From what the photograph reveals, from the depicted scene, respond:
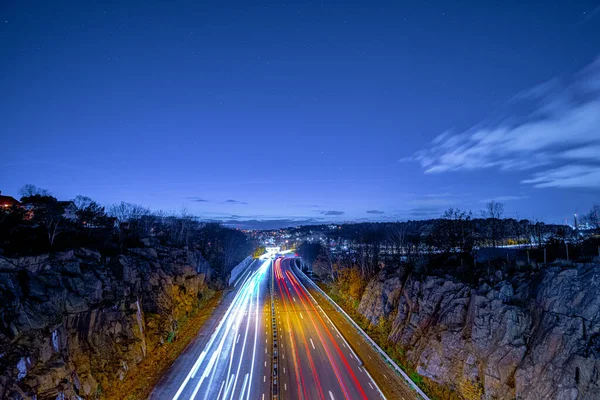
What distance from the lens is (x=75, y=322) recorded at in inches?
907

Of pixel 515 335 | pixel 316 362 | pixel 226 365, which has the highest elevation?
pixel 515 335

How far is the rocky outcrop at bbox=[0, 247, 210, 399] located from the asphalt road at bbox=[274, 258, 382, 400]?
13.9 meters

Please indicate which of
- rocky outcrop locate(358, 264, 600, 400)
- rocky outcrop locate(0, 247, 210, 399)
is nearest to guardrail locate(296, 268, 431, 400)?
rocky outcrop locate(358, 264, 600, 400)

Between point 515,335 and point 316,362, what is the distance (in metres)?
16.5

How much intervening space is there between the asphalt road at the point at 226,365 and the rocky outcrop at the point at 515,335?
14584 mm

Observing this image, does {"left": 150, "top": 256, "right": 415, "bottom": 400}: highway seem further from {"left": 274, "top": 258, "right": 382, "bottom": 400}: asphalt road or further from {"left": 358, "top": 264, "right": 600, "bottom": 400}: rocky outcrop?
{"left": 358, "top": 264, "right": 600, "bottom": 400}: rocky outcrop

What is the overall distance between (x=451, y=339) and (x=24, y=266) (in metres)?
35.3

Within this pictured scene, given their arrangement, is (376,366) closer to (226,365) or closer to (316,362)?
(316,362)

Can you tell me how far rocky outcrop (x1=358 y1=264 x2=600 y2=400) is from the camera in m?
18.0

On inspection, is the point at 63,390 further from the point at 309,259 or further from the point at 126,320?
the point at 309,259

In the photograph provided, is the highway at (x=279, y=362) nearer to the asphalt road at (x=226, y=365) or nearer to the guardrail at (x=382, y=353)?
the asphalt road at (x=226, y=365)

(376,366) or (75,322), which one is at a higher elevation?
(75,322)

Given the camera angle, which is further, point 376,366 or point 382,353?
point 382,353

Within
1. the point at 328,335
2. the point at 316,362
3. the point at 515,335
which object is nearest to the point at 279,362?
the point at 316,362
